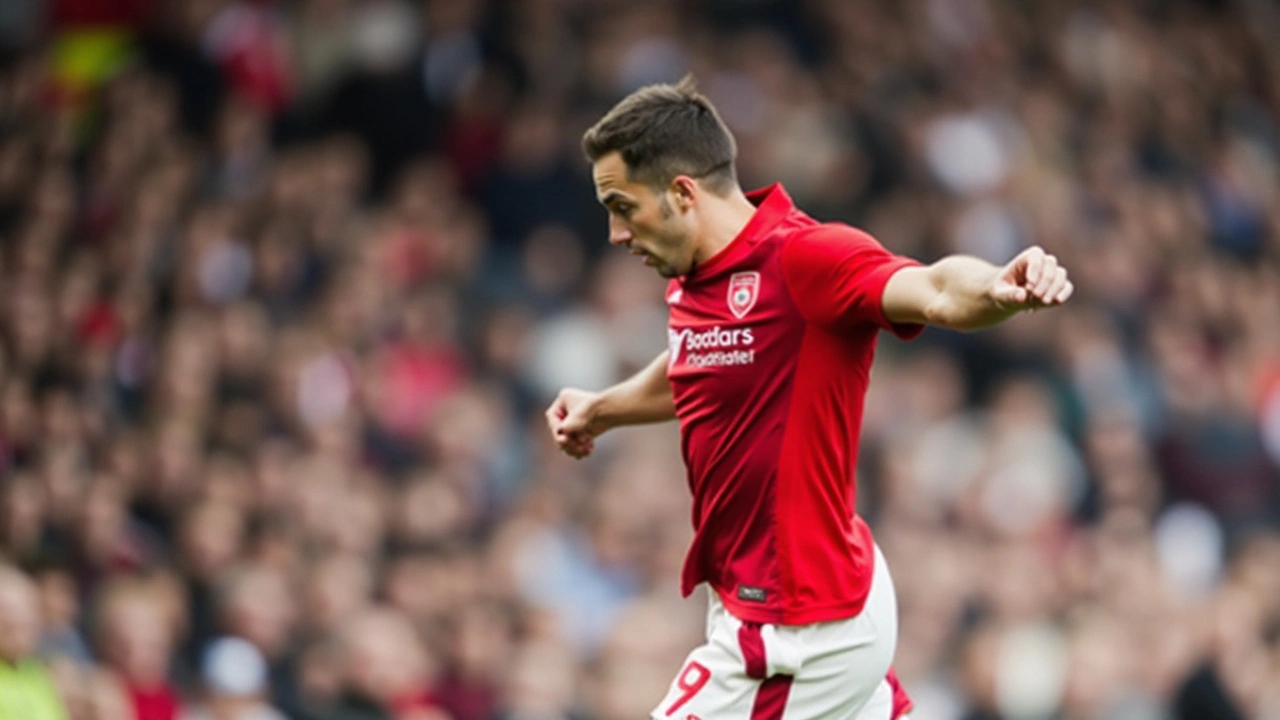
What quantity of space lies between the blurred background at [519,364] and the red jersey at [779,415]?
134 inches

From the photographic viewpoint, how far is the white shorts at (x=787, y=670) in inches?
191

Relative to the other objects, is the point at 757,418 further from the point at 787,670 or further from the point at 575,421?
the point at 575,421

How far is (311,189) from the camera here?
12.7 meters

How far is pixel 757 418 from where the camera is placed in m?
4.83

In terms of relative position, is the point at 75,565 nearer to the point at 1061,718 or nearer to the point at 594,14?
the point at 1061,718

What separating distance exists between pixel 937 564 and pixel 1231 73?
817cm

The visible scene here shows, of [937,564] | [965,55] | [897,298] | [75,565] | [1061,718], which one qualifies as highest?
[965,55]

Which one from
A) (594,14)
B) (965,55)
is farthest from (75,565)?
(965,55)

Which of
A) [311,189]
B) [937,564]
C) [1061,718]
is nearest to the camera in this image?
[1061,718]

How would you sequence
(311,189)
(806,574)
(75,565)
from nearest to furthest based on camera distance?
1. (806,574)
2. (75,565)
3. (311,189)

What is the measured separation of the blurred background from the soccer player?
3.36m

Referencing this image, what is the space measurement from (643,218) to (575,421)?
0.87 meters

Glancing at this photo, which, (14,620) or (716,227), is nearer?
(716,227)

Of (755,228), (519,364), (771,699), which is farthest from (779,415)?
(519,364)
